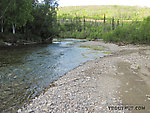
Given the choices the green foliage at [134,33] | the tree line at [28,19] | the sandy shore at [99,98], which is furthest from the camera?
the green foliage at [134,33]

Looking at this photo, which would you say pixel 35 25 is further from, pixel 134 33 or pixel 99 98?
pixel 99 98

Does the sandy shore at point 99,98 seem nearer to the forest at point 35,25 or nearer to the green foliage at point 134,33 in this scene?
the forest at point 35,25

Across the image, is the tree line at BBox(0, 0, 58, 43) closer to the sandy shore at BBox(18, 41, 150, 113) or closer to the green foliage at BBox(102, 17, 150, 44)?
the green foliage at BBox(102, 17, 150, 44)

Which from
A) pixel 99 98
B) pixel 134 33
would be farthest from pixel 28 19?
pixel 99 98

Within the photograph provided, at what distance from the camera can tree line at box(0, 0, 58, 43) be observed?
127ft

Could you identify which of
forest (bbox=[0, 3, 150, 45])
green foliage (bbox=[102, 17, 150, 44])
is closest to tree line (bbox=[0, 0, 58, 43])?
forest (bbox=[0, 3, 150, 45])

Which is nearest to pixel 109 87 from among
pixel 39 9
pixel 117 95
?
pixel 117 95

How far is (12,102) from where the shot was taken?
8.44 m

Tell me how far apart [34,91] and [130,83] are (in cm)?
727

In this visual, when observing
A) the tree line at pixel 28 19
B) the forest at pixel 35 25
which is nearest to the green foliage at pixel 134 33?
the forest at pixel 35 25

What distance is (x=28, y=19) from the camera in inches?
1869

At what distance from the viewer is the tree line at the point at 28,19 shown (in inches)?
1529

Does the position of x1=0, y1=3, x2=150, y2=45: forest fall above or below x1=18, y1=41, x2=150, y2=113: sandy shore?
above

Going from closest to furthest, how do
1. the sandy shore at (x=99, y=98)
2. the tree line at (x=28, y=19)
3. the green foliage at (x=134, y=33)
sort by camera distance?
the sandy shore at (x=99, y=98) < the tree line at (x=28, y=19) < the green foliage at (x=134, y=33)
